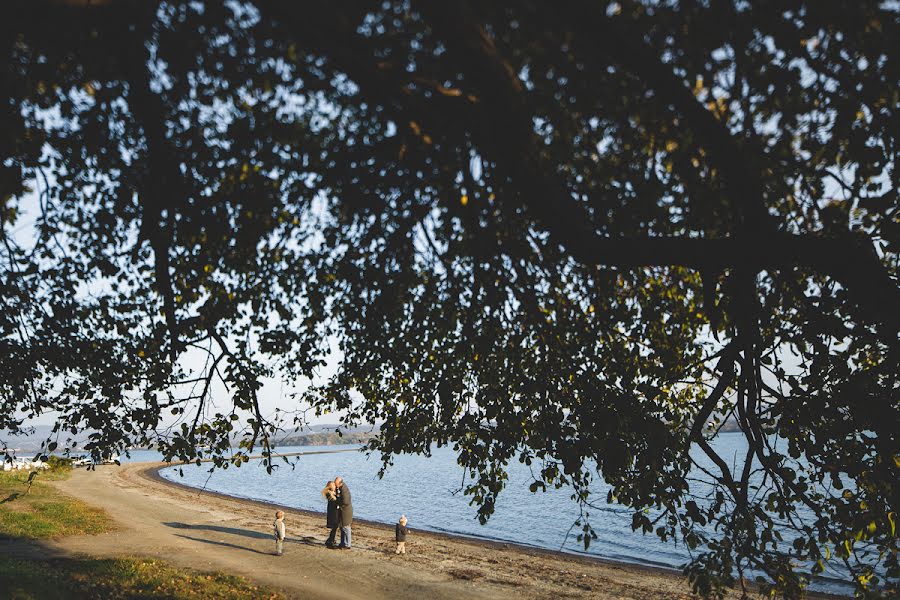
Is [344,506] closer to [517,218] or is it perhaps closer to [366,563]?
[366,563]

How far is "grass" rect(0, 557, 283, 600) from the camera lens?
38.1ft

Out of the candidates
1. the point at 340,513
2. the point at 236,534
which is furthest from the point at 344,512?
the point at 236,534

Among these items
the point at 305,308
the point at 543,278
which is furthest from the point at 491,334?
the point at 305,308

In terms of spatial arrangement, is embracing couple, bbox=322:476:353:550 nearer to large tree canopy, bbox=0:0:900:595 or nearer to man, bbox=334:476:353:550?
man, bbox=334:476:353:550

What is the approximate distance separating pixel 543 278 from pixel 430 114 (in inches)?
150

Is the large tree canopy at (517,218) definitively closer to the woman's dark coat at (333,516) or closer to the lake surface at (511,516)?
the lake surface at (511,516)

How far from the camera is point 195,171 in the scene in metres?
7.55

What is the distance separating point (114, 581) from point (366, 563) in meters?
8.64

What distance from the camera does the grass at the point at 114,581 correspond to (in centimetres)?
1161

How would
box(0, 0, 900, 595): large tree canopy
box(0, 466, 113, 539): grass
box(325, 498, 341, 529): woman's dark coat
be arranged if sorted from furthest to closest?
1. box(325, 498, 341, 529): woman's dark coat
2. box(0, 466, 113, 539): grass
3. box(0, 0, 900, 595): large tree canopy

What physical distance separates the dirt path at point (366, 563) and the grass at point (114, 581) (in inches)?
58.4

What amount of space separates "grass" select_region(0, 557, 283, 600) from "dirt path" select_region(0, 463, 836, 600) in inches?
58.4

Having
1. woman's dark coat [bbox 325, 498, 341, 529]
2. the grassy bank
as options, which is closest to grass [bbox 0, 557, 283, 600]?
the grassy bank

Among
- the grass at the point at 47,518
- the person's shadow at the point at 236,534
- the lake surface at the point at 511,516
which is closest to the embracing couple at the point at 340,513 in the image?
the person's shadow at the point at 236,534
